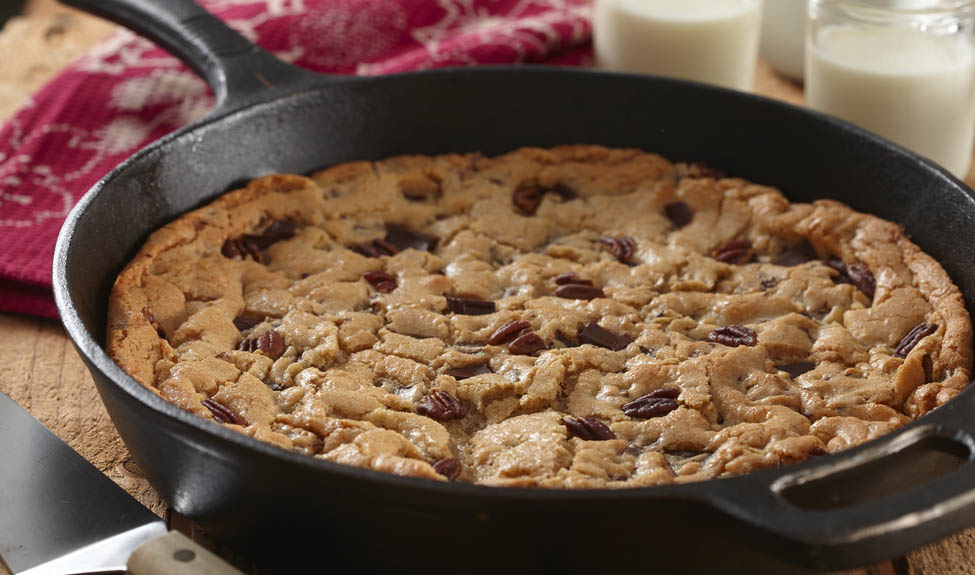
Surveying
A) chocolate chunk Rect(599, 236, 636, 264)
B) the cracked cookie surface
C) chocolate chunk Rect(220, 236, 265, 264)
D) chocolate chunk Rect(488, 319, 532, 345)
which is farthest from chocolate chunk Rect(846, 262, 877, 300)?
chocolate chunk Rect(220, 236, 265, 264)

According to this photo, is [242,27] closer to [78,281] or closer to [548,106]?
[548,106]

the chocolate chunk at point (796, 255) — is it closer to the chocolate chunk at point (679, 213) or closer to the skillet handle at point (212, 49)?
the chocolate chunk at point (679, 213)

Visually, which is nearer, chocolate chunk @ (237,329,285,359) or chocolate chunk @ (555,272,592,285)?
chocolate chunk @ (237,329,285,359)

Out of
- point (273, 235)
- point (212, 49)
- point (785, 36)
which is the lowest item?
point (785, 36)

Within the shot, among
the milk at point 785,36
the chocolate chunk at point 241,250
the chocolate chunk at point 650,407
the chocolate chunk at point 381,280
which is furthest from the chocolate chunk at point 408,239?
the milk at point 785,36

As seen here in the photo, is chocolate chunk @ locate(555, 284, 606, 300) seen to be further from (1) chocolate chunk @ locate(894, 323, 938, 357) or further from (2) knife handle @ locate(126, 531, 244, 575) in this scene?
(2) knife handle @ locate(126, 531, 244, 575)

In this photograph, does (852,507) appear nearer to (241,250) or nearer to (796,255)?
(796,255)


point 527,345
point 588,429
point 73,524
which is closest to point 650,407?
point 588,429

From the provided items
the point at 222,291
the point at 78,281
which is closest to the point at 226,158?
the point at 222,291

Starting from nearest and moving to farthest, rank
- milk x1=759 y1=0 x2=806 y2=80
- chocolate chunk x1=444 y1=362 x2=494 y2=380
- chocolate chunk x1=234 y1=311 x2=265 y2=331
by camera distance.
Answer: chocolate chunk x1=444 y1=362 x2=494 y2=380, chocolate chunk x1=234 y1=311 x2=265 y2=331, milk x1=759 y1=0 x2=806 y2=80
